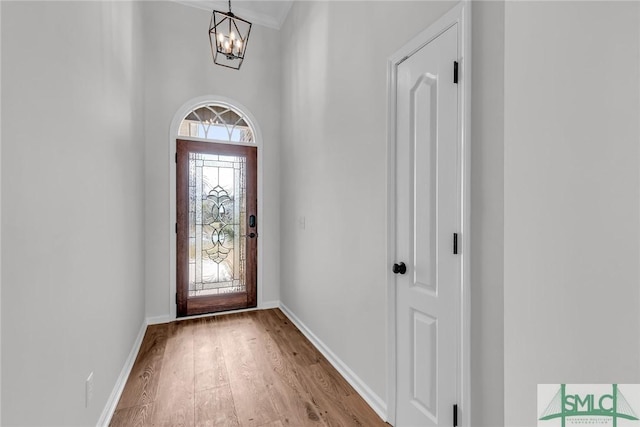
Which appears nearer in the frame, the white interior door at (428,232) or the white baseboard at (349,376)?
the white interior door at (428,232)

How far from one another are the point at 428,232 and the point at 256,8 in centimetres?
354

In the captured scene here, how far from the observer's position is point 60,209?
1219 millimetres

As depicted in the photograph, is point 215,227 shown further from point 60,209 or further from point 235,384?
point 60,209

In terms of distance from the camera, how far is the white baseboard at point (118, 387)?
1735mm

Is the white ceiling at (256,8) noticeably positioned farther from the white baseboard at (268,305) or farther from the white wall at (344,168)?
the white baseboard at (268,305)

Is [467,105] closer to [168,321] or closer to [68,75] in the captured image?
[68,75]

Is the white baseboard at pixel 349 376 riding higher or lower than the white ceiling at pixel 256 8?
lower

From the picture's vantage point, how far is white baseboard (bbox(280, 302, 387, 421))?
1.87 metres

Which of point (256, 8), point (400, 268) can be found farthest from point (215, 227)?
point (256, 8)

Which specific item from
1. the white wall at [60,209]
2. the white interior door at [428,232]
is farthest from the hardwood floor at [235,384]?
the white interior door at [428,232]

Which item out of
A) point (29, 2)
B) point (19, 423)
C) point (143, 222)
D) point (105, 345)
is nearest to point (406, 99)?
point (29, 2)
